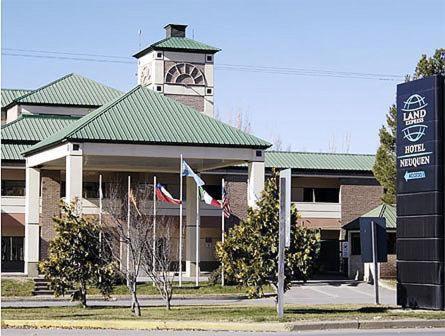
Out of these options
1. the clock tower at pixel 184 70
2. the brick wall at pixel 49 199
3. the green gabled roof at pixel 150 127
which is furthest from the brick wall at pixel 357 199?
the brick wall at pixel 49 199

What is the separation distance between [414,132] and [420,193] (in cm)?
167

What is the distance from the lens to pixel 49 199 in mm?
50719

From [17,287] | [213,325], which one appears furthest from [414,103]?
[17,287]

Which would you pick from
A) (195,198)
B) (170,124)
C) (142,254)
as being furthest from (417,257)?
(195,198)

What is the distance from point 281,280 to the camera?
2317 cm

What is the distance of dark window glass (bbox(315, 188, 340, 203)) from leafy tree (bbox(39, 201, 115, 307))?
88.4 ft

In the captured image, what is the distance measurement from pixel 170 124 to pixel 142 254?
13.4 metres

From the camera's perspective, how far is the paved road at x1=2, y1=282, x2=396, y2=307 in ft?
120

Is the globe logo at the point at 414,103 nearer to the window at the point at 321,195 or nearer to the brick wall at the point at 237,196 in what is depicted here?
the brick wall at the point at 237,196

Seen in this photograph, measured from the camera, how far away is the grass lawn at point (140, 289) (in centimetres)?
4122

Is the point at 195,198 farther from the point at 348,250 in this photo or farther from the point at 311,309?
the point at 311,309

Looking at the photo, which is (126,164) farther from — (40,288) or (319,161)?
(319,161)

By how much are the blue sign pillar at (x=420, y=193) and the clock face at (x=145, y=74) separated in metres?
35.9

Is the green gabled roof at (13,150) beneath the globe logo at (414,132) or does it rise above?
above
